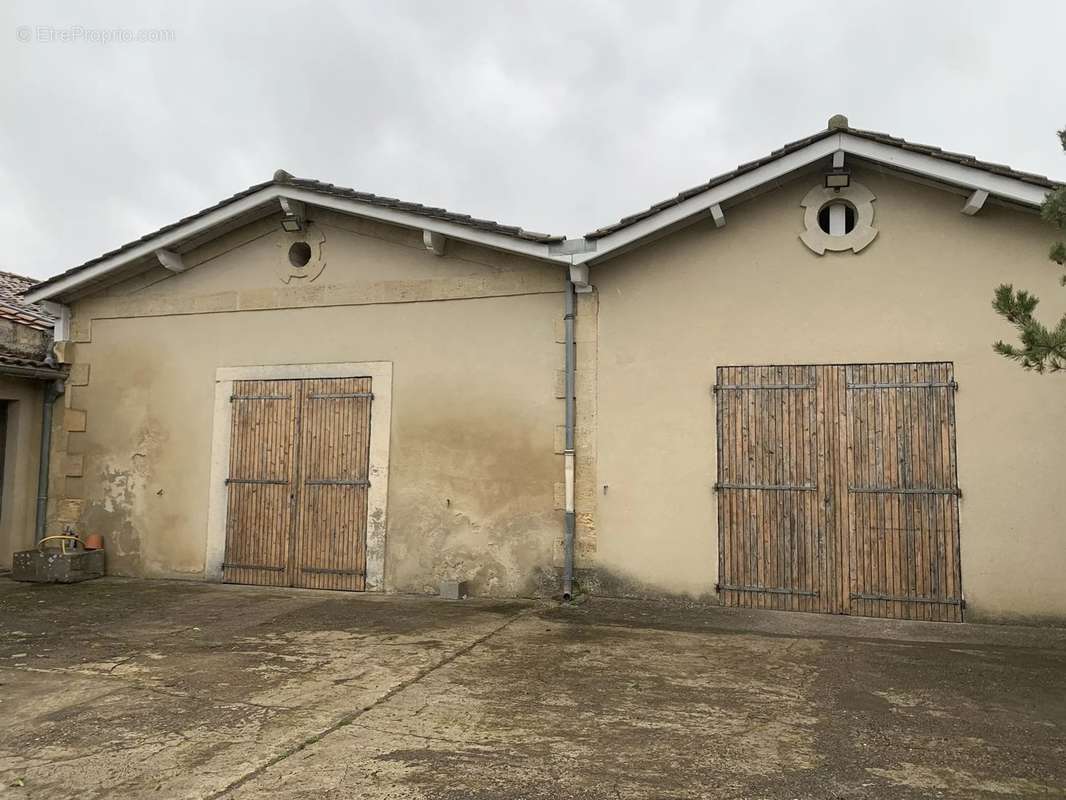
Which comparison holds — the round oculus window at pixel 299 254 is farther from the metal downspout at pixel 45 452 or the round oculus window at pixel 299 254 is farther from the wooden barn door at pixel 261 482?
the metal downspout at pixel 45 452

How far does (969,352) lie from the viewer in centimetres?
588

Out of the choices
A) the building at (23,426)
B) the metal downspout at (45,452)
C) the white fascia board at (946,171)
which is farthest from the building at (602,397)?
the building at (23,426)

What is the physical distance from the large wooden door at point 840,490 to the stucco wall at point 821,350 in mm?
135

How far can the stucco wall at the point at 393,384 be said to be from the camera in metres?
6.85

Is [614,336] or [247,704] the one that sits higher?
[614,336]

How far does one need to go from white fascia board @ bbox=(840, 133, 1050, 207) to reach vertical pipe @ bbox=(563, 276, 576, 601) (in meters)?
2.65

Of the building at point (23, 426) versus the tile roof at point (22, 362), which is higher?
the tile roof at point (22, 362)

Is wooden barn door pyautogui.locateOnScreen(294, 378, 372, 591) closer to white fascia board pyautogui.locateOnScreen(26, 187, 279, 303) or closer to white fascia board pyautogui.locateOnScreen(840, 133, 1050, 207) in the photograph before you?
white fascia board pyautogui.locateOnScreen(26, 187, 279, 303)

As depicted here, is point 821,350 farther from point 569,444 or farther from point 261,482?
point 261,482

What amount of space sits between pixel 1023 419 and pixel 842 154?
2551 millimetres

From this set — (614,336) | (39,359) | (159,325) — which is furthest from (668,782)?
(39,359)

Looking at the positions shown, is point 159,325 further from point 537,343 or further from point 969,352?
point 969,352

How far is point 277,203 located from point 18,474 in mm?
4336

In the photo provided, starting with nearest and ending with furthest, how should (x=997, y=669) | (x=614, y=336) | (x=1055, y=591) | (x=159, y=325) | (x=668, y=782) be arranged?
(x=668, y=782)
(x=997, y=669)
(x=1055, y=591)
(x=614, y=336)
(x=159, y=325)
